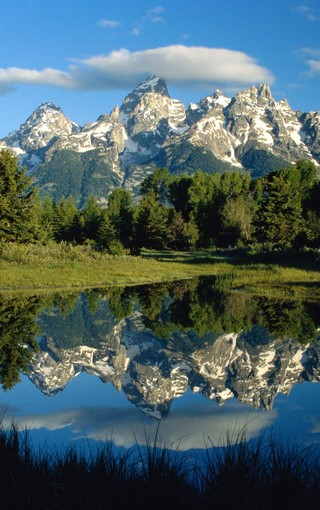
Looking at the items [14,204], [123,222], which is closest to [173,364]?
[14,204]

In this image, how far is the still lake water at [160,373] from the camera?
24.8ft

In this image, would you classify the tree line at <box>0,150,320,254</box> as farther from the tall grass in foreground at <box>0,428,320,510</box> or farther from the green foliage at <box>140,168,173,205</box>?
the tall grass in foreground at <box>0,428,320,510</box>

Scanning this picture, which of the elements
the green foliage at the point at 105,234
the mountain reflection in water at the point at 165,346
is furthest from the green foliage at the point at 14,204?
the green foliage at the point at 105,234

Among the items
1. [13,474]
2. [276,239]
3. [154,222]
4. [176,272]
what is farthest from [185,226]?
[13,474]

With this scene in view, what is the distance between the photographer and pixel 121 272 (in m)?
37.7

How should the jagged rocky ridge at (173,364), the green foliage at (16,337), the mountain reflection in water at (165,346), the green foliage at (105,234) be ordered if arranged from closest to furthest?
1. the jagged rocky ridge at (173,364)
2. the mountain reflection in water at (165,346)
3. the green foliage at (16,337)
4. the green foliage at (105,234)

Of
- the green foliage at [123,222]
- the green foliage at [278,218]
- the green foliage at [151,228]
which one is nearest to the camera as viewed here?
the green foliage at [278,218]

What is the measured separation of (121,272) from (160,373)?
26875mm

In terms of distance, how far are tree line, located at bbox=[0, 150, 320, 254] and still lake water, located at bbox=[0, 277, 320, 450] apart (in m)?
30.9

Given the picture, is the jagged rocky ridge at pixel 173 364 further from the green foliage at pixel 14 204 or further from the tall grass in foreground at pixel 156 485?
the green foliage at pixel 14 204

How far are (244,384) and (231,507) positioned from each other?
5.40m

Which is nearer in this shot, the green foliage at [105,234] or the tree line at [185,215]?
the tree line at [185,215]

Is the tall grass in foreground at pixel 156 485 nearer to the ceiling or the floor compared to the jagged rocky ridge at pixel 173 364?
nearer to the ceiling

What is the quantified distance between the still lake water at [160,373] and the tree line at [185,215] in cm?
3094
